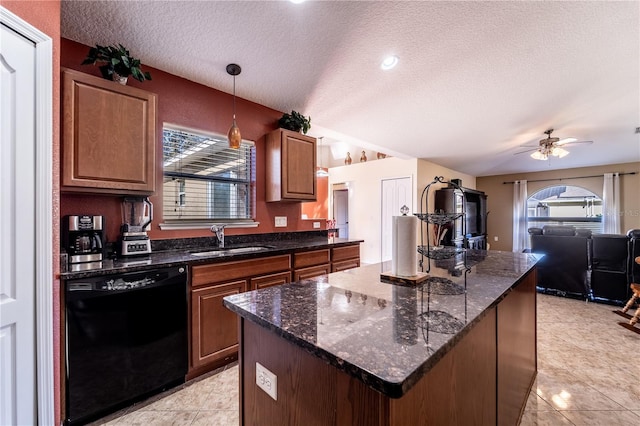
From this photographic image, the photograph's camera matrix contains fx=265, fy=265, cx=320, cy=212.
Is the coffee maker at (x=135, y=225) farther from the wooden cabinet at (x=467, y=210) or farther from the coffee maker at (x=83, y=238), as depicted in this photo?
the wooden cabinet at (x=467, y=210)

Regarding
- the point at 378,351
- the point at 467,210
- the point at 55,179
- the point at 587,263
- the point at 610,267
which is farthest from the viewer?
the point at 467,210

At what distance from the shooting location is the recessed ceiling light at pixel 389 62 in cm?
238

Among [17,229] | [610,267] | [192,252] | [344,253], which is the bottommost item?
[610,267]

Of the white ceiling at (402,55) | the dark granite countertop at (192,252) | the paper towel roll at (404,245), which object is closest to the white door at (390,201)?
the white ceiling at (402,55)

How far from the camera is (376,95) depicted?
3029 millimetres

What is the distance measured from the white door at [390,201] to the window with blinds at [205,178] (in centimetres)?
362

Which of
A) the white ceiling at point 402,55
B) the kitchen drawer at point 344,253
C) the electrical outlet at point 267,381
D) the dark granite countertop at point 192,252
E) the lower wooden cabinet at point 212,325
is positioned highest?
the white ceiling at point 402,55

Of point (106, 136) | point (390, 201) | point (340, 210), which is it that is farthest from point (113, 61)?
point (340, 210)

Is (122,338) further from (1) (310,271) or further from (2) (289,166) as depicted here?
(2) (289,166)

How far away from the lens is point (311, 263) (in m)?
2.73

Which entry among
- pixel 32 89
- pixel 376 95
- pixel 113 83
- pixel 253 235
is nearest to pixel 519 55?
pixel 376 95

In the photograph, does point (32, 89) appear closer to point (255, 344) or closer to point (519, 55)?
point (255, 344)

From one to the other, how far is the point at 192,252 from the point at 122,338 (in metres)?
0.79

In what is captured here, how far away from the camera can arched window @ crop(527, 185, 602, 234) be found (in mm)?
6406
